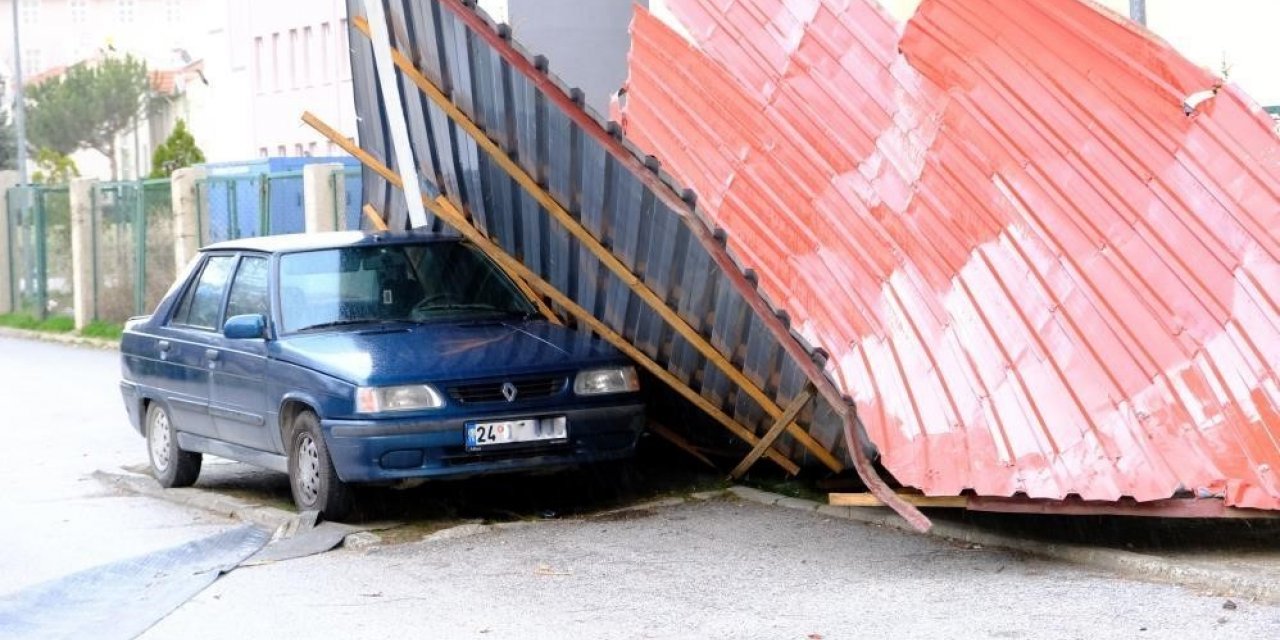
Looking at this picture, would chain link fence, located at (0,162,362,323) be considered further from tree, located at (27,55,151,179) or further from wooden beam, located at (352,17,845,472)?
tree, located at (27,55,151,179)

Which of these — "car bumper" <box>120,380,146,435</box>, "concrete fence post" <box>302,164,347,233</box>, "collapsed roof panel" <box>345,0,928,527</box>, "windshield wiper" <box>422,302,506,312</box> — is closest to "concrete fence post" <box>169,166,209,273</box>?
"concrete fence post" <box>302,164,347,233</box>

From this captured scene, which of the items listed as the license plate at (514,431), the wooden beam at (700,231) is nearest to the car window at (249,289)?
the license plate at (514,431)

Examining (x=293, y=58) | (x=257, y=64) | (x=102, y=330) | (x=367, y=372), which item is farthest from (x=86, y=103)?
(x=367, y=372)

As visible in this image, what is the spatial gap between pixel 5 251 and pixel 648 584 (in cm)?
3051

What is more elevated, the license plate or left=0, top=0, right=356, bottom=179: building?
left=0, top=0, right=356, bottom=179: building

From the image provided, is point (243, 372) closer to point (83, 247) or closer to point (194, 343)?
point (194, 343)

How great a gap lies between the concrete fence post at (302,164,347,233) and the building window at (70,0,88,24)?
321 feet

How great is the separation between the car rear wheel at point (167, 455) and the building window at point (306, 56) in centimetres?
5197

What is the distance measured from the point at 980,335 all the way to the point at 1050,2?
69.3 inches

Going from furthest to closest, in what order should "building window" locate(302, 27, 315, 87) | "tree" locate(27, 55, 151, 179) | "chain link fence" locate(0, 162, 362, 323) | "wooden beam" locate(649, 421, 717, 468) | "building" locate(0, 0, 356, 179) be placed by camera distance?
1. "tree" locate(27, 55, 151, 179)
2. "building window" locate(302, 27, 315, 87)
3. "building" locate(0, 0, 356, 179)
4. "chain link fence" locate(0, 162, 362, 323)
5. "wooden beam" locate(649, 421, 717, 468)

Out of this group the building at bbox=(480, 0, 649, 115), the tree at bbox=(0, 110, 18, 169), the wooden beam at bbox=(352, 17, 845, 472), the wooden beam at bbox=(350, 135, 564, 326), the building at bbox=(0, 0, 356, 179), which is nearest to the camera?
the wooden beam at bbox=(352, 17, 845, 472)

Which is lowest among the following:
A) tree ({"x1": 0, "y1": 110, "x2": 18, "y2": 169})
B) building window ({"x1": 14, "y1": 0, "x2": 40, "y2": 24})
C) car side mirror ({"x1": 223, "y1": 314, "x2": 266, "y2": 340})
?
car side mirror ({"x1": 223, "y1": 314, "x2": 266, "y2": 340})

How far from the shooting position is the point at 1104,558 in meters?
8.62

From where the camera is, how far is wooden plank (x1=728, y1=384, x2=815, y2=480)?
10.5 meters
